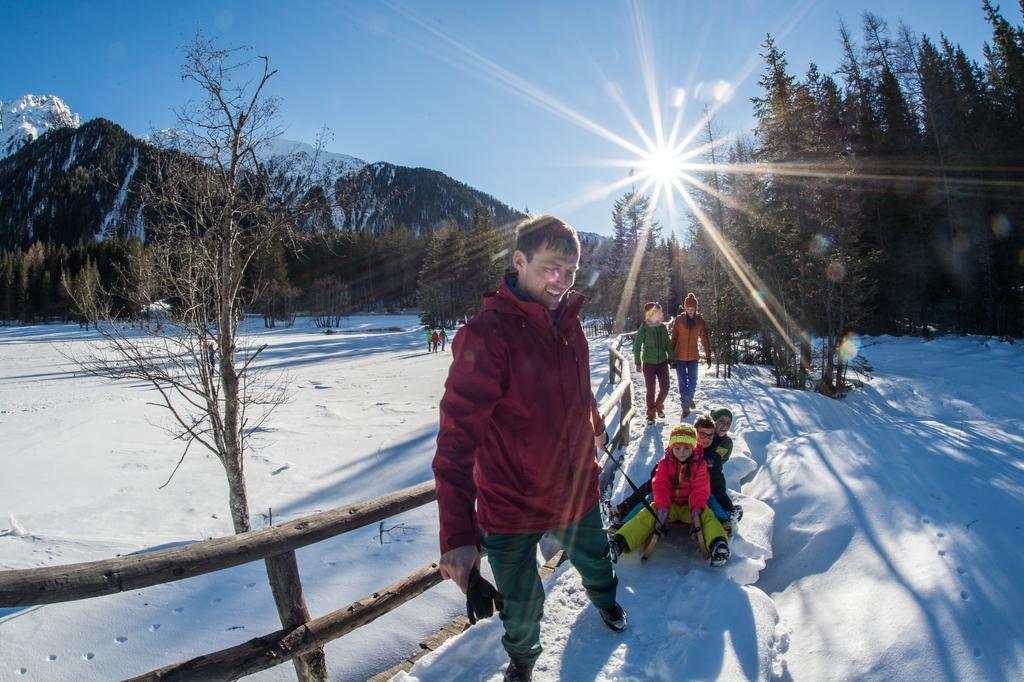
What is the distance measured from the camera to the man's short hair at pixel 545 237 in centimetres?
198

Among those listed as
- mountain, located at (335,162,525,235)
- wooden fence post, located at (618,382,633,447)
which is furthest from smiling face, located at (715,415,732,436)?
mountain, located at (335,162,525,235)

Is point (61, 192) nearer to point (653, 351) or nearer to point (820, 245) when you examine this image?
point (653, 351)

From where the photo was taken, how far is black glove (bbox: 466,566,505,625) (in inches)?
61.1

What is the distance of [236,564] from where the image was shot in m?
2.14

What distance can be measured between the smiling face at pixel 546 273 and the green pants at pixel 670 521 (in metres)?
2.40

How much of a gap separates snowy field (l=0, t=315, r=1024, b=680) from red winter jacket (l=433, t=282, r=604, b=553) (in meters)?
1.17

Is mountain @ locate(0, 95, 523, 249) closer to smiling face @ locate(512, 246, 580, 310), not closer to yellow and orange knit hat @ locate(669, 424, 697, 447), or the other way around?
yellow and orange knit hat @ locate(669, 424, 697, 447)

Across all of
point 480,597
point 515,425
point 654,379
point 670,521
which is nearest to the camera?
point 480,597

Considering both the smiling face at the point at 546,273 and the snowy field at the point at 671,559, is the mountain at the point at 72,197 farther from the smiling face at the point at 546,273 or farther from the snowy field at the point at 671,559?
the smiling face at the point at 546,273

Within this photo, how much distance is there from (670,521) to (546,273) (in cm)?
279

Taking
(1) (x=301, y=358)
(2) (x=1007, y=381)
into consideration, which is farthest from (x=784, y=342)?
(1) (x=301, y=358)

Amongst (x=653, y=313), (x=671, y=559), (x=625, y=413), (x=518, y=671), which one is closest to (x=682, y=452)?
(x=671, y=559)

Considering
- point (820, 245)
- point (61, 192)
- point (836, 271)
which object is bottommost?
point (836, 271)

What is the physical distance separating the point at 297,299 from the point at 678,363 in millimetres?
71853
